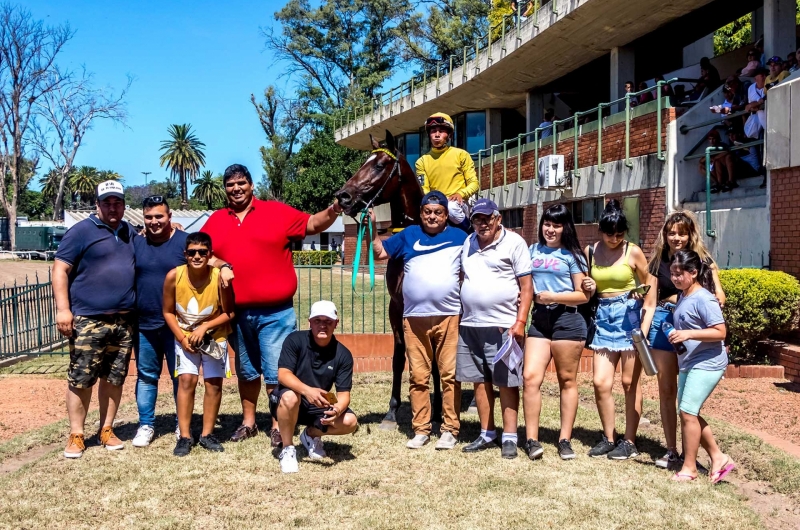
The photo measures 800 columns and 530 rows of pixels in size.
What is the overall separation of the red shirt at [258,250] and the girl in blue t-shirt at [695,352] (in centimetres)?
292

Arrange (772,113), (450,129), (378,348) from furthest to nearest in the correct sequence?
(378,348) → (772,113) → (450,129)

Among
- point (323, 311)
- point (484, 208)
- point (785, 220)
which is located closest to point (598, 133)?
point (785, 220)

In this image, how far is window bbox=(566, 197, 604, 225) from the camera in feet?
56.2

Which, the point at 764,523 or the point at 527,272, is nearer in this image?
the point at 764,523

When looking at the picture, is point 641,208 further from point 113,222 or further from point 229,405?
point 113,222

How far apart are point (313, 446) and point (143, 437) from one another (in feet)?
4.97

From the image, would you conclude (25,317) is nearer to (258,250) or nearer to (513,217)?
(258,250)

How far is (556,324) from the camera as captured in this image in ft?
19.1

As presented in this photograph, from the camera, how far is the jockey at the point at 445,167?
701 cm

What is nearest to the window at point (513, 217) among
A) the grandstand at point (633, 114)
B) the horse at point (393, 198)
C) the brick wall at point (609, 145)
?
the grandstand at point (633, 114)

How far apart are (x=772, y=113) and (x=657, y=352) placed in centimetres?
578

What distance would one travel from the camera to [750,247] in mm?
10820

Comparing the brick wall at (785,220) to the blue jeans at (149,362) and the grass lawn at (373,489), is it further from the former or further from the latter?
the blue jeans at (149,362)

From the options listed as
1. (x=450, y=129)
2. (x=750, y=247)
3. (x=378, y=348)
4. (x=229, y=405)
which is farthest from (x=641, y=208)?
(x=229, y=405)
